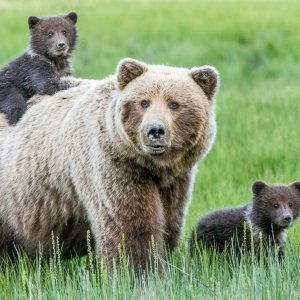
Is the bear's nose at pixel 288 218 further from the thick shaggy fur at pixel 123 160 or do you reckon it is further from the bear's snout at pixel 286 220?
the thick shaggy fur at pixel 123 160

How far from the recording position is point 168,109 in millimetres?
5637

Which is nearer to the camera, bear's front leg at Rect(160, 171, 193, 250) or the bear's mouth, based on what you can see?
the bear's mouth

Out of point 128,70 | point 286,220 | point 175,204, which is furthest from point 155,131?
point 286,220

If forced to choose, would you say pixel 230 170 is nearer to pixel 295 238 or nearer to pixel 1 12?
pixel 295 238

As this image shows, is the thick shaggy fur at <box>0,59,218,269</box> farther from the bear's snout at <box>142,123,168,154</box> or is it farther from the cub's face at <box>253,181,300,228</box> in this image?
the cub's face at <box>253,181,300,228</box>

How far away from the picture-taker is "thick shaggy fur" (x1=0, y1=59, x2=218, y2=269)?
223 inches

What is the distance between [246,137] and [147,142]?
522cm

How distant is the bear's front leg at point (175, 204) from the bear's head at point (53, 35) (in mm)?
1699

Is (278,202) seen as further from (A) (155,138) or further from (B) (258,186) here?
(A) (155,138)

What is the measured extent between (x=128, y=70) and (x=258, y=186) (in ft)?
5.20

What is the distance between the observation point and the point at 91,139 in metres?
6.00

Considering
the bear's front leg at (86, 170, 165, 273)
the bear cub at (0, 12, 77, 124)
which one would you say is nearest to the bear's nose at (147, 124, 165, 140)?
the bear's front leg at (86, 170, 165, 273)

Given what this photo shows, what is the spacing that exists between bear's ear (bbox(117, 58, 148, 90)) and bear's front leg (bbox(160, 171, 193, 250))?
0.72 m

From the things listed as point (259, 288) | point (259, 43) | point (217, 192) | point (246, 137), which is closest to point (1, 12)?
point (259, 43)
